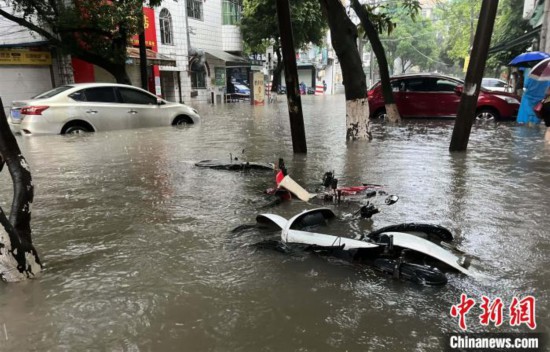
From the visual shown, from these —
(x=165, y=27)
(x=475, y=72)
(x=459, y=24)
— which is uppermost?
(x=459, y=24)

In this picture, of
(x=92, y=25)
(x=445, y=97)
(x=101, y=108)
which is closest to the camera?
(x=101, y=108)

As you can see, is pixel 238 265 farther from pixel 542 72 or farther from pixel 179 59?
pixel 179 59

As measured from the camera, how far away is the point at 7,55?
1755 cm

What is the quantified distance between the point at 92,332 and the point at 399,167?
5.45m

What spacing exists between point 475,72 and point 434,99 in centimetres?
624

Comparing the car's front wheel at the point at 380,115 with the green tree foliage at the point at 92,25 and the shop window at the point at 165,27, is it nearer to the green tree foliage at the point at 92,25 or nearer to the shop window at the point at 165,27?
the green tree foliage at the point at 92,25

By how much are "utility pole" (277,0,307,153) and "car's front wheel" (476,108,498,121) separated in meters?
7.49

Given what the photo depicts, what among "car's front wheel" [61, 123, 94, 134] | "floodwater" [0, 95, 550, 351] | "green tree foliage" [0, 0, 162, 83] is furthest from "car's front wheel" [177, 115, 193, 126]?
"floodwater" [0, 95, 550, 351]

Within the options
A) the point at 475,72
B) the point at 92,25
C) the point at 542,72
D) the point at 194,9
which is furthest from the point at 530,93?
the point at 194,9

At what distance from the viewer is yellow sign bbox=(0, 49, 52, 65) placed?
17516 mm

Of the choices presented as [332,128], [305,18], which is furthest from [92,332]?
[305,18]

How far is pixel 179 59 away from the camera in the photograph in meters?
26.8

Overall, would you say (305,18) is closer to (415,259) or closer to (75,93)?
(75,93)

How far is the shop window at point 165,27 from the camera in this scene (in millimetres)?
25172
